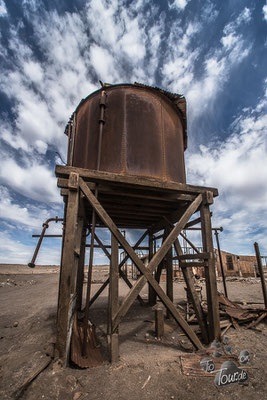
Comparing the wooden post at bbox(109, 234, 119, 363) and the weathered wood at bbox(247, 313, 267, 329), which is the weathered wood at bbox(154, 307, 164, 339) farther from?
the weathered wood at bbox(247, 313, 267, 329)

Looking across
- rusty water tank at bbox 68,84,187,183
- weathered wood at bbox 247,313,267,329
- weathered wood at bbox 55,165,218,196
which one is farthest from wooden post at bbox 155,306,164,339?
rusty water tank at bbox 68,84,187,183

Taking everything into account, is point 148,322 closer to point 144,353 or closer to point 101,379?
point 144,353

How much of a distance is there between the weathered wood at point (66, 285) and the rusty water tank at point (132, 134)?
111cm

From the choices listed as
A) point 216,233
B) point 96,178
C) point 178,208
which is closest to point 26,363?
point 96,178

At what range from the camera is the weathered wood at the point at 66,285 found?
2993mm

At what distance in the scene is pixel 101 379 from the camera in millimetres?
2811

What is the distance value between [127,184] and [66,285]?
2.19 metres

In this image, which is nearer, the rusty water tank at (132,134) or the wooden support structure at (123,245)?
the wooden support structure at (123,245)

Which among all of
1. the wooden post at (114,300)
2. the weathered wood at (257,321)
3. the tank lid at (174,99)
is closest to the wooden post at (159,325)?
the wooden post at (114,300)

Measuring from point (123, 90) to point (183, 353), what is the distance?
19.0ft

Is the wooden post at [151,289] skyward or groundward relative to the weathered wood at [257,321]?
skyward

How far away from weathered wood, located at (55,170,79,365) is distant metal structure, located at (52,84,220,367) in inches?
0.6

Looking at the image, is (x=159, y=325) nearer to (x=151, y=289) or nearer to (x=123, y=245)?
(x=123, y=245)

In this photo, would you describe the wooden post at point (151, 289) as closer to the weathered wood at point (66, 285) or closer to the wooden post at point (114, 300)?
the wooden post at point (114, 300)
